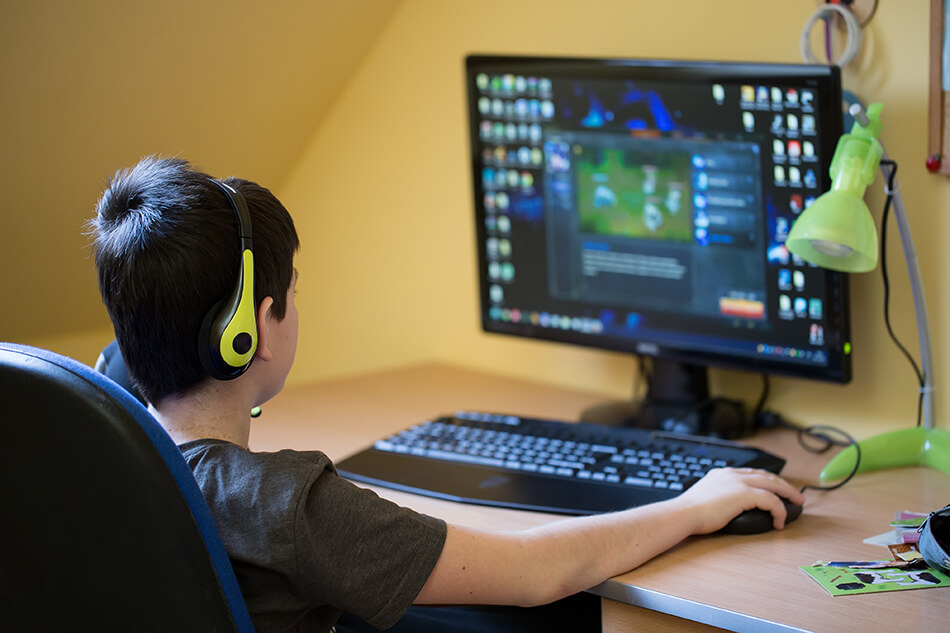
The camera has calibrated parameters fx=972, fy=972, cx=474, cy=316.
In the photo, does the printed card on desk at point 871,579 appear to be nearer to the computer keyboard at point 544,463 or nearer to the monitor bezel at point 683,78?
the computer keyboard at point 544,463

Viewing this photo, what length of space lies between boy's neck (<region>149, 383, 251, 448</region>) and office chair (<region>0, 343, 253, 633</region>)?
17 centimetres

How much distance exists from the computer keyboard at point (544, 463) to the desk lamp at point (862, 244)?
0.16 meters

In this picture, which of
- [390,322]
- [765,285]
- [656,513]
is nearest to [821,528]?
[656,513]

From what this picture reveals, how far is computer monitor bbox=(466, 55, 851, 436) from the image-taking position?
1357 mm

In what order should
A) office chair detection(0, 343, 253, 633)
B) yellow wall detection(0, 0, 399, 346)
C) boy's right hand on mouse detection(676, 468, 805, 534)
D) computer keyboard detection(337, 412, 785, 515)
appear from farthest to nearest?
yellow wall detection(0, 0, 399, 346)
computer keyboard detection(337, 412, 785, 515)
boy's right hand on mouse detection(676, 468, 805, 534)
office chair detection(0, 343, 253, 633)

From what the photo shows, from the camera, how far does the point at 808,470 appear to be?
1.35m

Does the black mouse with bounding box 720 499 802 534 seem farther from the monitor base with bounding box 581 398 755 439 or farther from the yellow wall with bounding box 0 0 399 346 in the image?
the yellow wall with bounding box 0 0 399 346

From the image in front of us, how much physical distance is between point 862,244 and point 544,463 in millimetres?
497

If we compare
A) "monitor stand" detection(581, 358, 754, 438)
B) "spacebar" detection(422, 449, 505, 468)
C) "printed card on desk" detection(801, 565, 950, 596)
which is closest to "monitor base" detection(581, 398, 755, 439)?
"monitor stand" detection(581, 358, 754, 438)

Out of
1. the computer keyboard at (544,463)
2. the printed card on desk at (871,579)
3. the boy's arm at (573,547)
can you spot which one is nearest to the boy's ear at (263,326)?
the boy's arm at (573,547)

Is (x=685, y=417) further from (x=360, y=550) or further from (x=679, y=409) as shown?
(x=360, y=550)

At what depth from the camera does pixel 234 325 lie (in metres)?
0.92

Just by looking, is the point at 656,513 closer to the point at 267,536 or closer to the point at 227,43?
the point at 267,536

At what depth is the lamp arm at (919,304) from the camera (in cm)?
127
